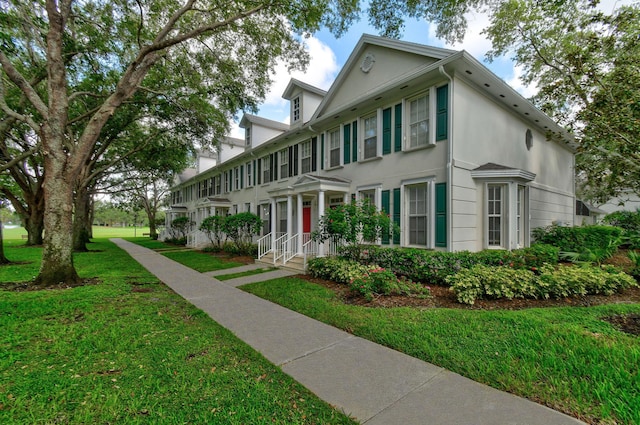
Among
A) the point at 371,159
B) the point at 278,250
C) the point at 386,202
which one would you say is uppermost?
Result: the point at 371,159

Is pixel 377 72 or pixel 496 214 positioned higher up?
pixel 377 72

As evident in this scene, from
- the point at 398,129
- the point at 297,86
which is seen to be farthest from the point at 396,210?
the point at 297,86

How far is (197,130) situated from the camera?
1172 cm

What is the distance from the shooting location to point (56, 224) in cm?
650

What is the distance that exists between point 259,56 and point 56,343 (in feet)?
31.8

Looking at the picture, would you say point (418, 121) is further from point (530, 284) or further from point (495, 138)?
point (530, 284)

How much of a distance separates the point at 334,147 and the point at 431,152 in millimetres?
4310

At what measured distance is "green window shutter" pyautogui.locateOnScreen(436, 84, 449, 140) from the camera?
7285 mm

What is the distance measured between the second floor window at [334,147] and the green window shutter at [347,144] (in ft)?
1.58

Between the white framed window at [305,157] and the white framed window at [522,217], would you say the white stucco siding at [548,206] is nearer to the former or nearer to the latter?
the white framed window at [522,217]

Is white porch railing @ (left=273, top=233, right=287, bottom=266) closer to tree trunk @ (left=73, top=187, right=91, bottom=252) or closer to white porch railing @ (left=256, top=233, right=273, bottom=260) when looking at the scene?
white porch railing @ (left=256, top=233, right=273, bottom=260)

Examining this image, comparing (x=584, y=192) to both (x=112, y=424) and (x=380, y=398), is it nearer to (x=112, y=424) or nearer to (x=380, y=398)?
(x=380, y=398)

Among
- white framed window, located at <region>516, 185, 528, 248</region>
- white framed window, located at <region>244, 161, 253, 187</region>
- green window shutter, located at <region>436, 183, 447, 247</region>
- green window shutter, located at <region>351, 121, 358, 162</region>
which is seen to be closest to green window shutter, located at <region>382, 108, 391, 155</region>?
green window shutter, located at <region>351, 121, 358, 162</region>

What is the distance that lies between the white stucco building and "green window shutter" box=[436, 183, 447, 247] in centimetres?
3
